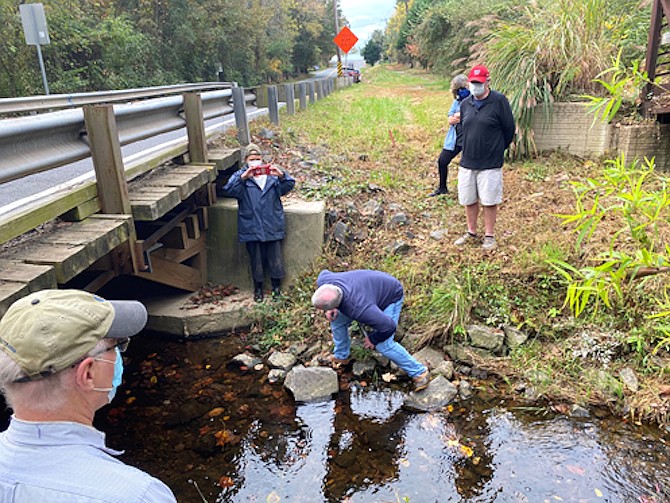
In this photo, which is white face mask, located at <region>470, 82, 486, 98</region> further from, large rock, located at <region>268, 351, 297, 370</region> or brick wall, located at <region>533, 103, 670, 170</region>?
large rock, located at <region>268, 351, 297, 370</region>

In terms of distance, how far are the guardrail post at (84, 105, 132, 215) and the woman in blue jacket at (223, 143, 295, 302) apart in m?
1.98

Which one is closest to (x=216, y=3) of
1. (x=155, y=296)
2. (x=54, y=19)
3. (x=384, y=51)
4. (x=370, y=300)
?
(x=54, y=19)

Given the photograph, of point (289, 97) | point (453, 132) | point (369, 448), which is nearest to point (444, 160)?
point (453, 132)

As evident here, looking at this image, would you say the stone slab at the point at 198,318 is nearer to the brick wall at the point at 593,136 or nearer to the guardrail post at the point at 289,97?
the brick wall at the point at 593,136

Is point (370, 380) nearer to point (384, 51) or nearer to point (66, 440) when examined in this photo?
point (66, 440)

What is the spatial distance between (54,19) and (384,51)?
73324 millimetres

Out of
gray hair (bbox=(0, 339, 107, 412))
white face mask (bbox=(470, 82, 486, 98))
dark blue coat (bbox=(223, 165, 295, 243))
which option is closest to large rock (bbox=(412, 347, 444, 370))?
dark blue coat (bbox=(223, 165, 295, 243))

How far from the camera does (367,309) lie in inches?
185

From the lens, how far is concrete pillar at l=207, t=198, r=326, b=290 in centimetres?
664

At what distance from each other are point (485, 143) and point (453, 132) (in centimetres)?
177

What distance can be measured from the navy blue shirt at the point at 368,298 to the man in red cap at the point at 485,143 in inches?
66.8

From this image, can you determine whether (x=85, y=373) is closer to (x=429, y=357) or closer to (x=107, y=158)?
(x=107, y=158)

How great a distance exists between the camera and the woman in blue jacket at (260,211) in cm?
621

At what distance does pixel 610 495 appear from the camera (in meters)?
3.64
